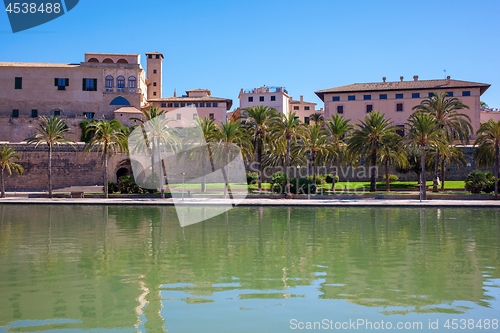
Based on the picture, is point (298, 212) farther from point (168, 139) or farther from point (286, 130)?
point (168, 139)

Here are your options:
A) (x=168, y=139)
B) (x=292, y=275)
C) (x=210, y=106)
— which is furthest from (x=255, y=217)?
(x=210, y=106)

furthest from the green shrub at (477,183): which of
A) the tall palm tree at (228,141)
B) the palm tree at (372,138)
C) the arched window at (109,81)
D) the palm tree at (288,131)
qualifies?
the arched window at (109,81)

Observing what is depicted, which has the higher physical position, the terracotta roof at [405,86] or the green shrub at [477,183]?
the terracotta roof at [405,86]

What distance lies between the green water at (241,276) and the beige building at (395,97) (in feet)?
158

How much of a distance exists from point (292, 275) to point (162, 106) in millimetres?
70756

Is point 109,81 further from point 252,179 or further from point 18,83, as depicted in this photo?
point 252,179

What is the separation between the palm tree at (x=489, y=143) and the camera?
116 feet

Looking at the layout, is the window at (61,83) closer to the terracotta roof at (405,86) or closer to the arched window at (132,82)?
the arched window at (132,82)

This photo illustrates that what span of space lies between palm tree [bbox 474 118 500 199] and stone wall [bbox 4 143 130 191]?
1529 inches

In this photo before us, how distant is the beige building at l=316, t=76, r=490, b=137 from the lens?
62.6 meters

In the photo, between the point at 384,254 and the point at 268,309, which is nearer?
the point at 268,309

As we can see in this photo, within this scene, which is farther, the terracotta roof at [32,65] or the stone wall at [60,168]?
the terracotta roof at [32,65]

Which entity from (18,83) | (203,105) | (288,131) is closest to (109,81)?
(18,83)

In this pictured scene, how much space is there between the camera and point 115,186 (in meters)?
40.5
